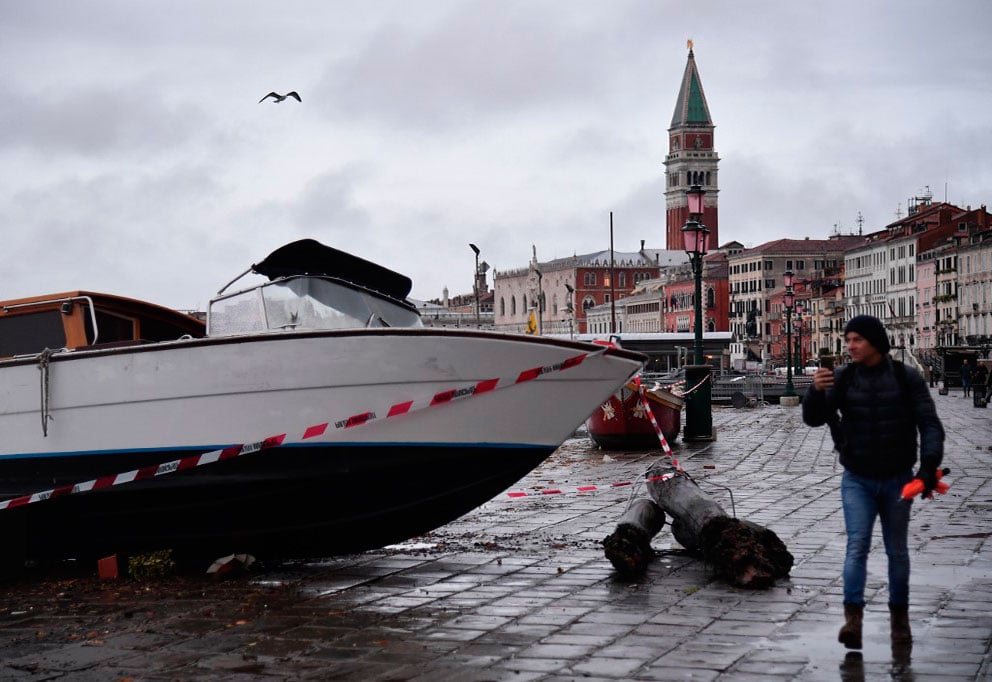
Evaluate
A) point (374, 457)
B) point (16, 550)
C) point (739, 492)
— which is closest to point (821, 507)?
point (739, 492)

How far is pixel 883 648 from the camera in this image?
6.89 meters

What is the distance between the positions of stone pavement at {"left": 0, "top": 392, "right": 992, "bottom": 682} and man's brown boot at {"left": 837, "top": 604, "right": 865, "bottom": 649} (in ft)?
0.29

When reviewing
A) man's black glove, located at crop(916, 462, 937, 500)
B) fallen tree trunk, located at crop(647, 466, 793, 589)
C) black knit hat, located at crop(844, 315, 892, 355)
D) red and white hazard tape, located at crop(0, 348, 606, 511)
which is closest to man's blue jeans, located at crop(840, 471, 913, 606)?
man's black glove, located at crop(916, 462, 937, 500)

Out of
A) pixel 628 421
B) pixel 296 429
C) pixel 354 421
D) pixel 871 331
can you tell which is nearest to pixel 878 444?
pixel 871 331

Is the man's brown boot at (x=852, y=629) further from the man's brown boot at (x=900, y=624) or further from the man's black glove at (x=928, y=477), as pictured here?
the man's black glove at (x=928, y=477)

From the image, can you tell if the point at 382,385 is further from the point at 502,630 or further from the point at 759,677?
the point at 759,677

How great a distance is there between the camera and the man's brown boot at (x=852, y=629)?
269 inches

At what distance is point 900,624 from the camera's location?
23.3ft

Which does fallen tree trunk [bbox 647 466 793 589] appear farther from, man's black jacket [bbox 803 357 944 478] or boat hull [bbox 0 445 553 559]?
man's black jacket [bbox 803 357 944 478]

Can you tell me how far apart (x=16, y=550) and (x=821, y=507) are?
7.22 meters

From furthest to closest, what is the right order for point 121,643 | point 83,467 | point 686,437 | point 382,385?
point 686,437 → point 83,467 → point 382,385 → point 121,643

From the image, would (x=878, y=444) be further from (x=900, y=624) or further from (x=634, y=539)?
(x=634, y=539)

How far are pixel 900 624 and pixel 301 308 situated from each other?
5184 mm

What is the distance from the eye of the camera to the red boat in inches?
881
